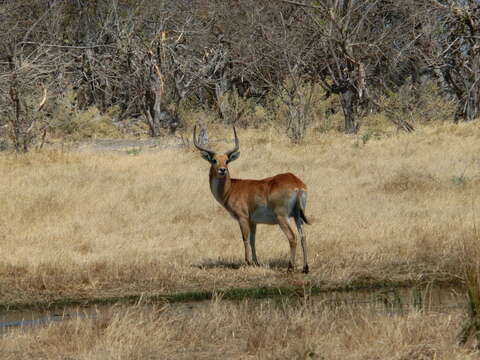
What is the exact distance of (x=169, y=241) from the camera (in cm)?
1070

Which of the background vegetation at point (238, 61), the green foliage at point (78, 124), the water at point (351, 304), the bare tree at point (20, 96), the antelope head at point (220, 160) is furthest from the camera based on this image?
the green foliage at point (78, 124)

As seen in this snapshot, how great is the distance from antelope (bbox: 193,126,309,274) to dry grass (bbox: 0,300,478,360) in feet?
7.55

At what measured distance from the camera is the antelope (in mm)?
8727

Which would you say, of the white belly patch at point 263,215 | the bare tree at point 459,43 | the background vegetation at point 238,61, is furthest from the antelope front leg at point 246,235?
the bare tree at point 459,43

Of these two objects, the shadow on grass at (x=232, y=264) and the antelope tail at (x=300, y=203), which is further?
the shadow on grass at (x=232, y=264)

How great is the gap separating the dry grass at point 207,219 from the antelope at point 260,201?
1.31 feet

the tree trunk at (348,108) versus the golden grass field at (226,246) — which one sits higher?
the tree trunk at (348,108)

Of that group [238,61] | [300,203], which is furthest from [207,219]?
[238,61]

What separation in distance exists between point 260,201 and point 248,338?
11.0 feet

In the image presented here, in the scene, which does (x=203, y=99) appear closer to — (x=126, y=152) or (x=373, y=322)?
(x=126, y=152)

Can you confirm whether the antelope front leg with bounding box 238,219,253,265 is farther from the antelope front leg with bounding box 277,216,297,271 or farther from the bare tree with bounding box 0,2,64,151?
the bare tree with bounding box 0,2,64,151

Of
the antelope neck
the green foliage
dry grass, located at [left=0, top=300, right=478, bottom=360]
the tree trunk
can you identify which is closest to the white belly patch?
the antelope neck

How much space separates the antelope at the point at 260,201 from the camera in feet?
28.6

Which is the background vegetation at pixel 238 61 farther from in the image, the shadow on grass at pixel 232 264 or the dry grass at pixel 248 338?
the dry grass at pixel 248 338
